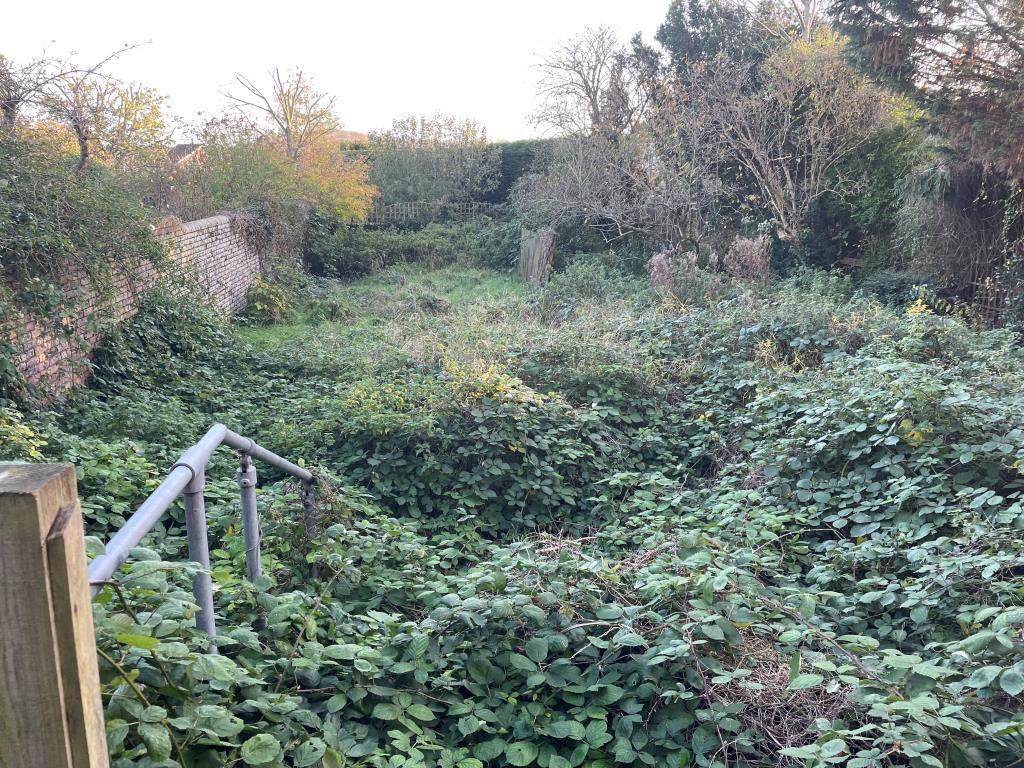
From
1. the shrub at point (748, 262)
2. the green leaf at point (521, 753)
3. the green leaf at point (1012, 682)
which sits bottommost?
the green leaf at point (521, 753)

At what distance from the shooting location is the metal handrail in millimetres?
1421

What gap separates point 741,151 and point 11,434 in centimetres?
1379

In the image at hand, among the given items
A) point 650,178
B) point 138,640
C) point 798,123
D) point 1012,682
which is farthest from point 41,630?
point 650,178

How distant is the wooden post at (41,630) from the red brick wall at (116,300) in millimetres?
6118

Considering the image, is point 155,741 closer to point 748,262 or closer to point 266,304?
point 748,262

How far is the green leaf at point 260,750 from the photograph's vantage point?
163cm

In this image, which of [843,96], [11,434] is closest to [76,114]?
[11,434]

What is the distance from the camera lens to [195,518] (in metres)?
1.99

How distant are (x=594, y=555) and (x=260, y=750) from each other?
2675mm

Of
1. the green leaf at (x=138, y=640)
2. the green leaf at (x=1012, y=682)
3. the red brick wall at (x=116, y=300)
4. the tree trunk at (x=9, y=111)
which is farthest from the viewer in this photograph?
the tree trunk at (x=9, y=111)

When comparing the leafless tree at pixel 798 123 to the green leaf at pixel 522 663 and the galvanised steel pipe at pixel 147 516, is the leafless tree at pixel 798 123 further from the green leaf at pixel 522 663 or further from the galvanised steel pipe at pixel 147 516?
the galvanised steel pipe at pixel 147 516

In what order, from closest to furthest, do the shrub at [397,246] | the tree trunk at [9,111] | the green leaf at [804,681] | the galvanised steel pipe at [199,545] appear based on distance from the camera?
the galvanised steel pipe at [199,545] → the green leaf at [804,681] → the tree trunk at [9,111] → the shrub at [397,246]

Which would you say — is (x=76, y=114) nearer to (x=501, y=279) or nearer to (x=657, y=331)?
(x=657, y=331)

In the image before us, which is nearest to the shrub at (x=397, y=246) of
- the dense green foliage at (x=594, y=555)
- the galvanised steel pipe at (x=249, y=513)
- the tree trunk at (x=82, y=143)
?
the tree trunk at (x=82, y=143)
